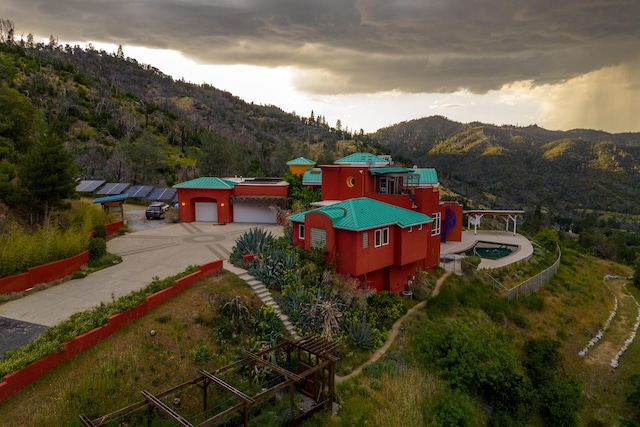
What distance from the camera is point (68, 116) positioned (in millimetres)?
65500

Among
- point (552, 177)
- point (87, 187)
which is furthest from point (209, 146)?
point (552, 177)

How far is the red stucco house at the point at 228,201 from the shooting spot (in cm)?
3102

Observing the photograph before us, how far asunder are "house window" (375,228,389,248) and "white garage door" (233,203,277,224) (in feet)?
47.2

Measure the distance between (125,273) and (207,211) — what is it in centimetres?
1410

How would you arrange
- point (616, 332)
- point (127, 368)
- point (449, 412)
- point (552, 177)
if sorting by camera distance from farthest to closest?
1. point (552, 177)
2. point (616, 332)
3. point (449, 412)
4. point (127, 368)

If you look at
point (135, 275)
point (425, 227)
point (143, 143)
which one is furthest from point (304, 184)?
point (143, 143)

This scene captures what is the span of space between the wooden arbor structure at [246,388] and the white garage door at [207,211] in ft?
65.9

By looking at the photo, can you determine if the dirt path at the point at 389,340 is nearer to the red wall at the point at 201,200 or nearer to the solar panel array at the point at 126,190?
the red wall at the point at 201,200

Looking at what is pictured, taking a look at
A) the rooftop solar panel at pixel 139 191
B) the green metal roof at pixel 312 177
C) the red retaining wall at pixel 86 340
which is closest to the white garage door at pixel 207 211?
the rooftop solar panel at pixel 139 191

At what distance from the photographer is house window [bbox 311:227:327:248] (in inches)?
728

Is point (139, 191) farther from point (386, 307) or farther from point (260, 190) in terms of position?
point (386, 307)

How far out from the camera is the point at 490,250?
30438 mm

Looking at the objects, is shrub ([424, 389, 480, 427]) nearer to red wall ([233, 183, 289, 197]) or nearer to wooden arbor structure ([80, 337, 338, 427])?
wooden arbor structure ([80, 337, 338, 427])

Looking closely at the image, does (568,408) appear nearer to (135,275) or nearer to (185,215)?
(135,275)
